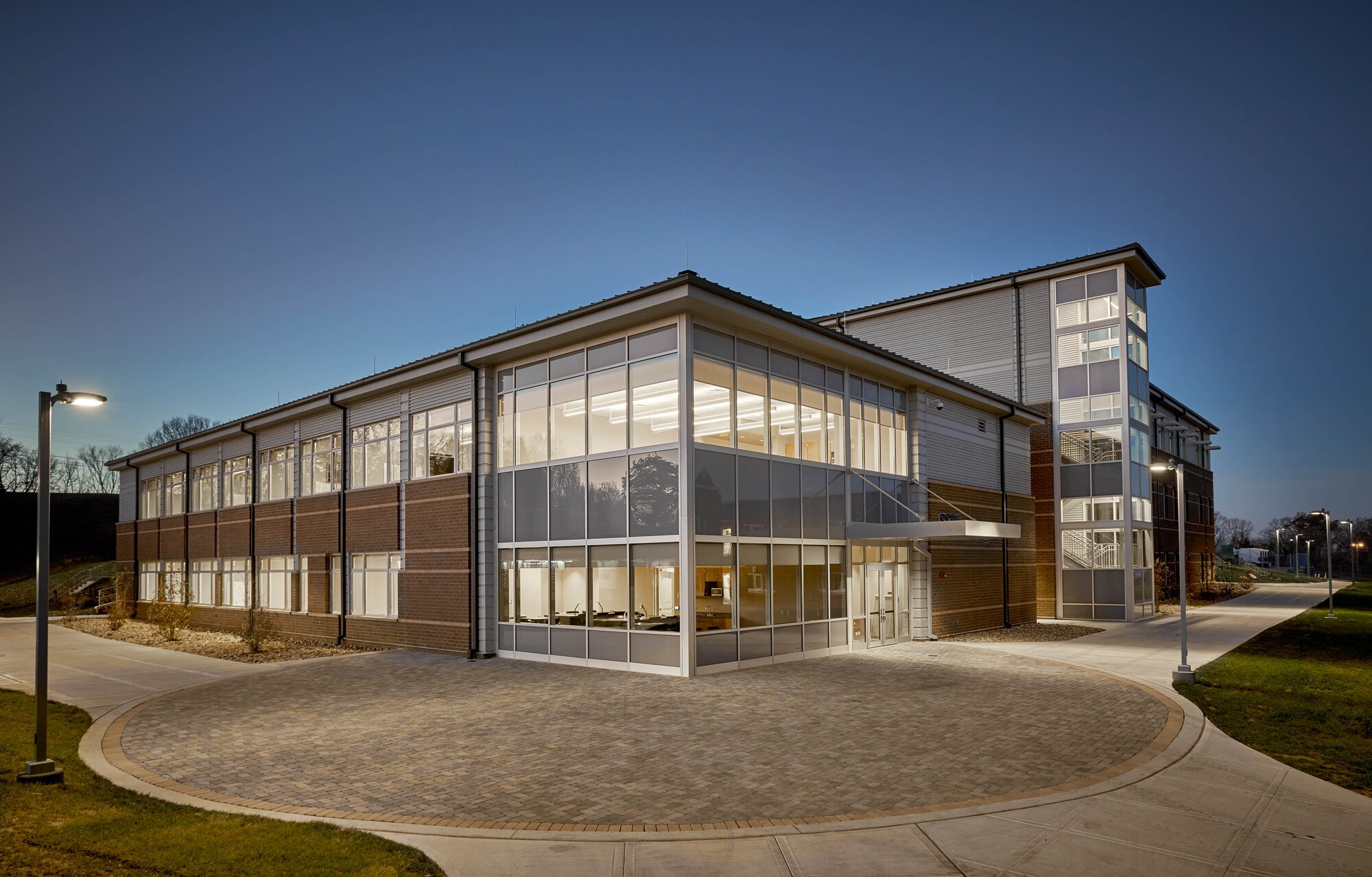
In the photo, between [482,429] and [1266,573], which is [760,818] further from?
[1266,573]

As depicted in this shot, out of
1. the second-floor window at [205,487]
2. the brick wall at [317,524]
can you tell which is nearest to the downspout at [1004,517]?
the brick wall at [317,524]

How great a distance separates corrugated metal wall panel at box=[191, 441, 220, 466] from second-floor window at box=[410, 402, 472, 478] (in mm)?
14411

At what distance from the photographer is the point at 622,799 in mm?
8562

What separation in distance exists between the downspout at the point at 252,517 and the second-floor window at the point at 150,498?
33.9 feet

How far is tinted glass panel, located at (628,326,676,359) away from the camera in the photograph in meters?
17.5

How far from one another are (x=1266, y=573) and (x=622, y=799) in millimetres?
104175

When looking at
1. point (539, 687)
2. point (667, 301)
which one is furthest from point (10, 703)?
point (667, 301)

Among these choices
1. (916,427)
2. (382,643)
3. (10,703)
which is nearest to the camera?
(10,703)

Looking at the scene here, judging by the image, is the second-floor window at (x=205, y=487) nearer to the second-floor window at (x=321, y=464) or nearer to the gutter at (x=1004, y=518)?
the second-floor window at (x=321, y=464)

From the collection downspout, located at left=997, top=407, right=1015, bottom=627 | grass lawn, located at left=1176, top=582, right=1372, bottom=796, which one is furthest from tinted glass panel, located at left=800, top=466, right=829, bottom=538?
downspout, located at left=997, top=407, right=1015, bottom=627

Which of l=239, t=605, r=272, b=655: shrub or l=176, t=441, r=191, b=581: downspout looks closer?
l=239, t=605, r=272, b=655: shrub

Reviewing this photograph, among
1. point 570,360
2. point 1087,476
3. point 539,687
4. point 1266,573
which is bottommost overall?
point 1266,573

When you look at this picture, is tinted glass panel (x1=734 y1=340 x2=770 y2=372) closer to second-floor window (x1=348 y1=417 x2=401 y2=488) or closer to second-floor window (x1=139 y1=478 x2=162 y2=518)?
second-floor window (x1=348 y1=417 x2=401 y2=488)

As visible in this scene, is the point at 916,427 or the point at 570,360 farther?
the point at 916,427
